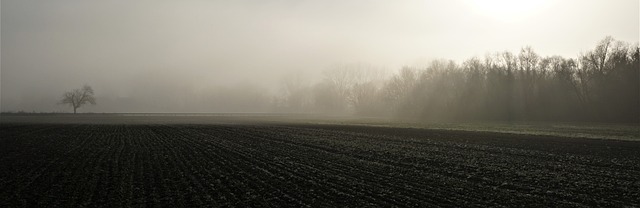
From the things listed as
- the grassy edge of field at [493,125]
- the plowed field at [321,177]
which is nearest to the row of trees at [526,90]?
the grassy edge of field at [493,125]

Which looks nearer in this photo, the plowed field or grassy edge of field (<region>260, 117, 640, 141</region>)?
the plowed field

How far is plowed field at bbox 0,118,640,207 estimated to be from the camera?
34.8 ft

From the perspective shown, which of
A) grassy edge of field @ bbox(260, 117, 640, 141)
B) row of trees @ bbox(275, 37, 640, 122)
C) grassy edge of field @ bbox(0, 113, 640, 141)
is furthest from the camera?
row of trees @ bbox(275, 37, 640, 122)

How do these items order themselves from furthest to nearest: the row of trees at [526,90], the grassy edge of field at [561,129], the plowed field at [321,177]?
the row of trees at [526,90] < the grassy edge of field at [561,129] < the plowed field at [321,177]

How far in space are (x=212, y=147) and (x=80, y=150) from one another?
6767 millimetres

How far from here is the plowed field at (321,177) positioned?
10617mm

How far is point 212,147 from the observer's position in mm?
23891

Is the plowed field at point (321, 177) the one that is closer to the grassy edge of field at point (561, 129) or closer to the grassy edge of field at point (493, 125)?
the grassy edge of field at point (561, 129)

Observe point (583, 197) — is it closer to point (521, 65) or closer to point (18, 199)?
point (18, 199)

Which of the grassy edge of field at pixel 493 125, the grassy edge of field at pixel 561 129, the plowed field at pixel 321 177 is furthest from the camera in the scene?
the grassy edge of field at pixel 493 125

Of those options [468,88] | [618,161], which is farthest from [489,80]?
[618,161]

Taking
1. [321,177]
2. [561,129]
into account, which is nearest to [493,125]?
[561,129]

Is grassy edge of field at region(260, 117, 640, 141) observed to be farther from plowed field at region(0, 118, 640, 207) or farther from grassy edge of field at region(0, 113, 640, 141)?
plowed field at region(0, 118, 640, 207)

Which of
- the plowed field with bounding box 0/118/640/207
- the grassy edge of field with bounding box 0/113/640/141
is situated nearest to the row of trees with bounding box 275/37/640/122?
the grassy edge of field with bounding box 0/113/640/141
